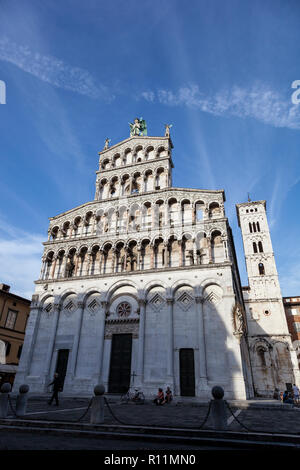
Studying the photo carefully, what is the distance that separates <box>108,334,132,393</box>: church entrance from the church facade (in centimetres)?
7

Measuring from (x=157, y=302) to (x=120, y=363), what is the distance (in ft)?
17.7

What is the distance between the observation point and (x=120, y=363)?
2142 centimetres

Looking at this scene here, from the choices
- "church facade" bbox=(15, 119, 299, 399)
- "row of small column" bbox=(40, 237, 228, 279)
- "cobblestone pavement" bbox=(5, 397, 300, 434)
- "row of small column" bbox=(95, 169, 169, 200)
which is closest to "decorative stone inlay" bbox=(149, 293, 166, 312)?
"church facade" bbox=(15, 119, 299, 399)

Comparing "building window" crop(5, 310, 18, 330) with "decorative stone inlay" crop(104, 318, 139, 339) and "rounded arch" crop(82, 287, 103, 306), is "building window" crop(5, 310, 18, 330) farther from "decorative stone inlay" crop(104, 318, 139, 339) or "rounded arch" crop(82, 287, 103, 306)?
"decorative stone inlay" crop(104, 318, 139, 339)

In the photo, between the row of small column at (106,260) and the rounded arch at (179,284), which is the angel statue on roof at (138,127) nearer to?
the row of small column at (106,260)

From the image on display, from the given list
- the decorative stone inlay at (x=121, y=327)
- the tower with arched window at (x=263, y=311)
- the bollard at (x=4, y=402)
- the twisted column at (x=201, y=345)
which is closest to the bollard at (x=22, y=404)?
the bollard at (x=4, y=402)

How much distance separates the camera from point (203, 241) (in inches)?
936

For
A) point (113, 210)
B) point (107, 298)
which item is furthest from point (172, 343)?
point (113, 210)

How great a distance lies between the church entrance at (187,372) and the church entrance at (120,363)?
160 inches

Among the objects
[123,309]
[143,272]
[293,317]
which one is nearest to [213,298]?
[143,272]

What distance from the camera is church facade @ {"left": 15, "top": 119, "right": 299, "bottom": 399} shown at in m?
19.8

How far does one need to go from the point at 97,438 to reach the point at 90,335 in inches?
624

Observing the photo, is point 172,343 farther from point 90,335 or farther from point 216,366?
point 90,335

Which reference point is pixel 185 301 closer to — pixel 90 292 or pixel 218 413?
pixel 90 292
